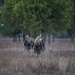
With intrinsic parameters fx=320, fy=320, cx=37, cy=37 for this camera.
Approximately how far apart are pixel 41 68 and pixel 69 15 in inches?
591

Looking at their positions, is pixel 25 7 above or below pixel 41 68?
above

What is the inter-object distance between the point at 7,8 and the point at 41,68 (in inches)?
957

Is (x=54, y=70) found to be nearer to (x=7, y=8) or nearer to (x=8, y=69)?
(x=8, y=69)

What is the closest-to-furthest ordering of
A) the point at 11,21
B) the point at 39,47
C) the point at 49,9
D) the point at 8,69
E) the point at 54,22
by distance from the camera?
the point at 8,69 → the point at 39,47 → the point at 49,9 → the point at 54,22 → the point at 11,21

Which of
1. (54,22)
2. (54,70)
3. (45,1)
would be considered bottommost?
(54,70)

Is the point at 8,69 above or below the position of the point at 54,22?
below

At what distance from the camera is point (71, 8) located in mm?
27016

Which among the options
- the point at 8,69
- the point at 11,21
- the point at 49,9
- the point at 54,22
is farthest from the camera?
the point at 11,21

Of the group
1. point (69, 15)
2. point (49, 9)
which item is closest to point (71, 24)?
point (69, 15)

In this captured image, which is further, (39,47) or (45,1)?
(45,1)

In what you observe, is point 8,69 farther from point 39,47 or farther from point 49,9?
point 49,9

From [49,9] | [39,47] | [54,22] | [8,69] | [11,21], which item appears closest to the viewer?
[8,69]

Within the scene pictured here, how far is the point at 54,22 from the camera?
88.1 ft

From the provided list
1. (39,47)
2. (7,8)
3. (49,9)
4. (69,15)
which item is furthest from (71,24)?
(7,8)
